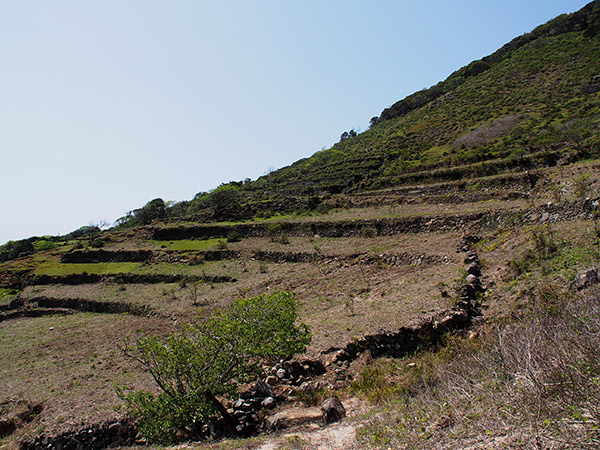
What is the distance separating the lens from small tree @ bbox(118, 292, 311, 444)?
23.3 feet

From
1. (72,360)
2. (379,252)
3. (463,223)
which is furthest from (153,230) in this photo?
(463,223)

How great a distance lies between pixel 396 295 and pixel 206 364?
27.8 ft

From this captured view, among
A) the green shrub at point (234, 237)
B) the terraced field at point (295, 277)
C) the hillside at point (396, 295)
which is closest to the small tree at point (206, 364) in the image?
the hillside at point (396, 295)

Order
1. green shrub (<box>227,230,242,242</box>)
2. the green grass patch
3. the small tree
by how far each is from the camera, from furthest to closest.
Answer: green shrub (<box>227,230,242,242</box>) < the green grass patch < the small tree

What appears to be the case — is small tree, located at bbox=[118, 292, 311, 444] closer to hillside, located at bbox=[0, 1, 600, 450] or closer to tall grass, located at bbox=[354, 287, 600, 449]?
hillside, located at bbox=[0, 1, 600, 450]

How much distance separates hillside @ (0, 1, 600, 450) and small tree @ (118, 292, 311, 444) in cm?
112

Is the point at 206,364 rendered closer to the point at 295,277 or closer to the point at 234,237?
the point at 295,277

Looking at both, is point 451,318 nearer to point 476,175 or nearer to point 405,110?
point 476,175

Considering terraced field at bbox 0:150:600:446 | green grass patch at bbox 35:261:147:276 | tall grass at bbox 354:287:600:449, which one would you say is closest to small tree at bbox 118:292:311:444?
terraced field at bbox 0:150:600:446

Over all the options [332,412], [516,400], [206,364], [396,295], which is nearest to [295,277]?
[396,295]

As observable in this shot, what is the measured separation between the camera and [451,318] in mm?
9688

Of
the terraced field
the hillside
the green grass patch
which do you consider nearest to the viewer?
the hillside

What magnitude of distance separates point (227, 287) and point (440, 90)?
2972 inches

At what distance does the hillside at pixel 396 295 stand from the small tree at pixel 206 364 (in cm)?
112
